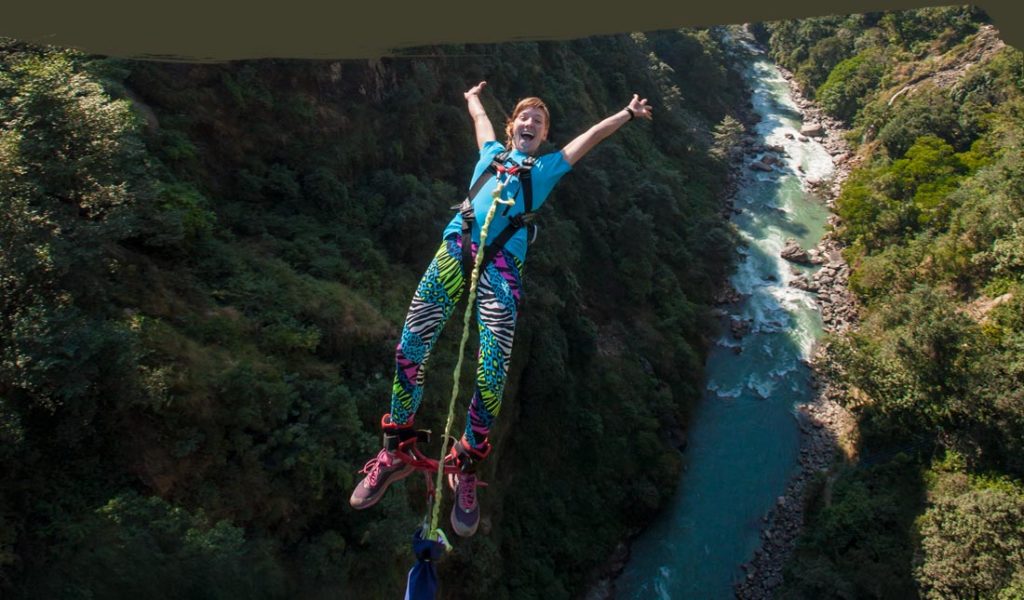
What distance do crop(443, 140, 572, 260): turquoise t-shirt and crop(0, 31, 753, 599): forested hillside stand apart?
449 centimetres

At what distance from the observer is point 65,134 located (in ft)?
19.9

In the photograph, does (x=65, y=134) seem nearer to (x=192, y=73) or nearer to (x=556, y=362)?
(x=192, y=73)

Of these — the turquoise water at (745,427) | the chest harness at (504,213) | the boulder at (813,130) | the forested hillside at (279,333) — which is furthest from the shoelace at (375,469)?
the boulder at (813,130)

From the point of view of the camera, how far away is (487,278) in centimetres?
329

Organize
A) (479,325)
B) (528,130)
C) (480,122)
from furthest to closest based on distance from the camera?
1. (480,122)
2. (528,130)
3. (479,325)

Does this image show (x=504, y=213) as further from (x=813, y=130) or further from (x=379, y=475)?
(x=813, y=130)

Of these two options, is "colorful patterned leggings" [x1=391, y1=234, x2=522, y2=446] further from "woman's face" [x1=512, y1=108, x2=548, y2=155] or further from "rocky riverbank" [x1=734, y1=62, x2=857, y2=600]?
"rocky riverbank" [x1=734, y1=62, x2=857, y2=600]

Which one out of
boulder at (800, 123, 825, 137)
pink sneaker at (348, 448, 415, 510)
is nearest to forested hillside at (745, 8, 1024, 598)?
boulder at (800, 123, 825, 137)

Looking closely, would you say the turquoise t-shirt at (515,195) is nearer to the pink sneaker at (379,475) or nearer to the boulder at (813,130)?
the pink sneaker at (379,475)

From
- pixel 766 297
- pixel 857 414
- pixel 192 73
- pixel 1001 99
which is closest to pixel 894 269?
pixel 766 297

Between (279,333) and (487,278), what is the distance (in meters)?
6.33

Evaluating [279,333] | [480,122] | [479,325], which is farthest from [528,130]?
[279,333]

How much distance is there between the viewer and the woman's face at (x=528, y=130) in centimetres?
356

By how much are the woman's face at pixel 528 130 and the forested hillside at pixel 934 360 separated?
12.3m
